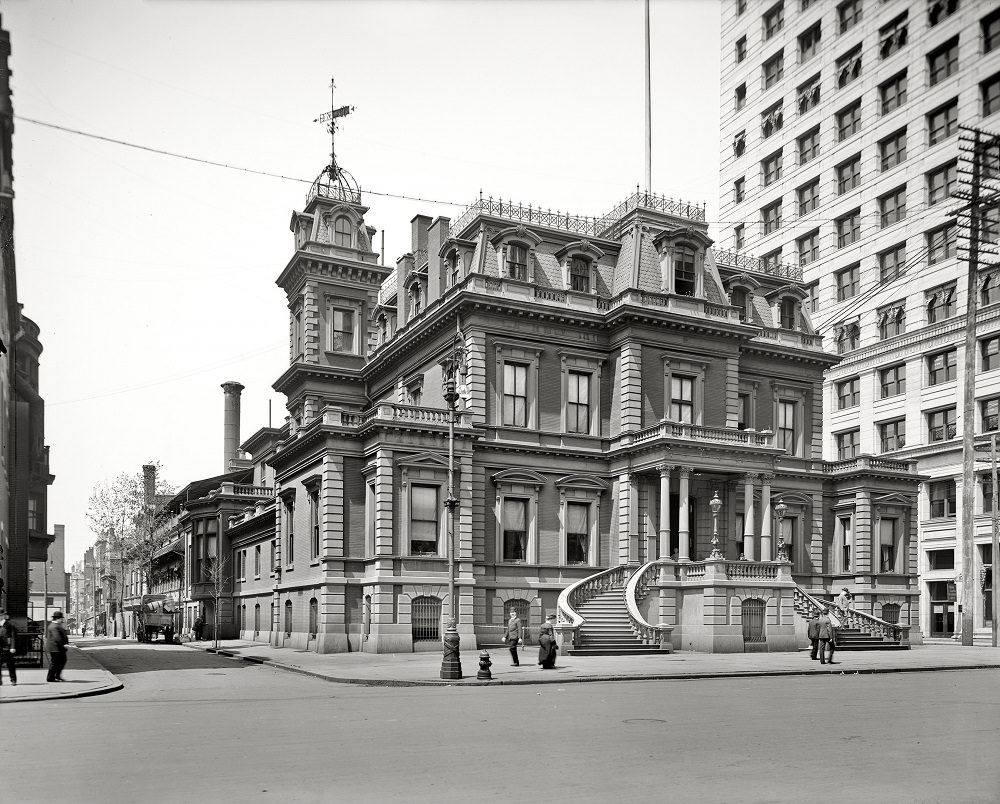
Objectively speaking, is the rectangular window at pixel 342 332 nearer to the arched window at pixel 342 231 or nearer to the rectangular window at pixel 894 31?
the arched window at pixel 342 231

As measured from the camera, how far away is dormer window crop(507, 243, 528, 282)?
39.3 meters

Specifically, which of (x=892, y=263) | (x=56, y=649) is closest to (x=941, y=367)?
(x=892, y=263)

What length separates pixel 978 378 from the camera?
5334 cm

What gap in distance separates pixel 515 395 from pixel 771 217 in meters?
39.1

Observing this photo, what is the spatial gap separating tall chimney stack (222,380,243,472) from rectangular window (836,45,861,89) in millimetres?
49811

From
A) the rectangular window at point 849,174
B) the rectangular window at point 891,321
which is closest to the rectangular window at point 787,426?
the rectangular window at point 891,321

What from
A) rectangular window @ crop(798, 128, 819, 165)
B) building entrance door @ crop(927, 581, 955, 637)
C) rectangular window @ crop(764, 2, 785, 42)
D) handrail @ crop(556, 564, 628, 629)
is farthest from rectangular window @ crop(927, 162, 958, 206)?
handrail @ crop(556, 564, 628, 629)

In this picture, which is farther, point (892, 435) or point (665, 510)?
point (892, 435)

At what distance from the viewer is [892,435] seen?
5978 cm

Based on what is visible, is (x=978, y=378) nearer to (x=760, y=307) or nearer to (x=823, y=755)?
(x=760, y=307)

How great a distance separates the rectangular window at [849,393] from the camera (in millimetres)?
62969

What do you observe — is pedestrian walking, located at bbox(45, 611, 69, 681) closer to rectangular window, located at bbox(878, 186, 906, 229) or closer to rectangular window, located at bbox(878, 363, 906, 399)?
rectangular window, located at bbox(878, 363, 906, 399)

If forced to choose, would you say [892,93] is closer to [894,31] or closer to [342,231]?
[342,231]

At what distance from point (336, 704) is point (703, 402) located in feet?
86.2
